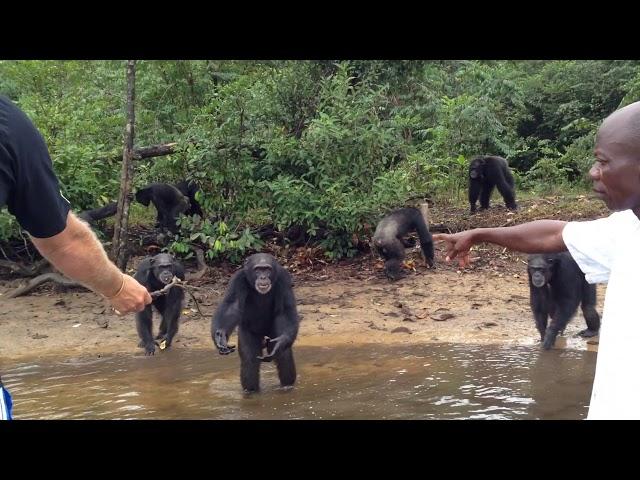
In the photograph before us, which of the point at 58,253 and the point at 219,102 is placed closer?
the point at 58,253

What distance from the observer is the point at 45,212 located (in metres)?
2.59

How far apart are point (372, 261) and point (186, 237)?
336 centimetres

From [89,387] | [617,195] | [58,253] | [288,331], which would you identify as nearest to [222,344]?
[288,331]

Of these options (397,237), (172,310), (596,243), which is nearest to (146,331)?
(172,310)

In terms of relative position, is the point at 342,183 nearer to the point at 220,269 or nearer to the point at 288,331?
the point at 220,269

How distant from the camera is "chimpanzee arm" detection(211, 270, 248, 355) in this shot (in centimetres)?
727

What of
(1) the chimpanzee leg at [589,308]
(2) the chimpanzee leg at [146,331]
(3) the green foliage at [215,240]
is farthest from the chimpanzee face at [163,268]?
(1) the chimpanzee leg at [589,308]

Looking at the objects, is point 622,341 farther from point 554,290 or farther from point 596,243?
point 554,290

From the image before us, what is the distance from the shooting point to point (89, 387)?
313 inches

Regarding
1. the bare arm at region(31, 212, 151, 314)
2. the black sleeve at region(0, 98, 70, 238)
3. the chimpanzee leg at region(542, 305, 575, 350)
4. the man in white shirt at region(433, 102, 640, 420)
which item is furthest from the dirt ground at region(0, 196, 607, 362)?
the black sleeve at region(0, 98, 70, 238)
